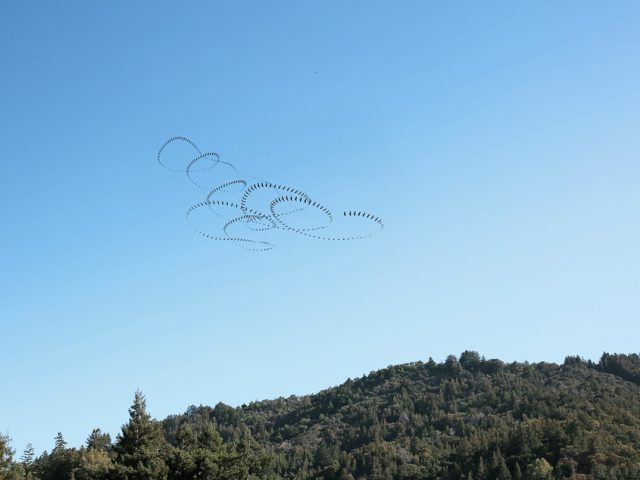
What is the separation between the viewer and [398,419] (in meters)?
182

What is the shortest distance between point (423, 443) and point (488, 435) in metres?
22.7

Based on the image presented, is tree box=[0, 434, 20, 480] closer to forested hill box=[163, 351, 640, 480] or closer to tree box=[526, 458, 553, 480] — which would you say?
forested hill box=[163, 351, 640, 480]

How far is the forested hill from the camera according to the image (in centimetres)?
10750

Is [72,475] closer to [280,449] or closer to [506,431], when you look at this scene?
[506,431]

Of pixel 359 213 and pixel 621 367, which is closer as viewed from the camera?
pixel 359 213

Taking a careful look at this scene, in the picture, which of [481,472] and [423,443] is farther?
[423,443]

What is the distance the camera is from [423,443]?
14888cm

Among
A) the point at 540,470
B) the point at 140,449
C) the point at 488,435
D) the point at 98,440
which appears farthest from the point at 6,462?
the point at 488,435

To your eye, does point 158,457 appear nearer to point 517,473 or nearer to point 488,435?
point 517,473

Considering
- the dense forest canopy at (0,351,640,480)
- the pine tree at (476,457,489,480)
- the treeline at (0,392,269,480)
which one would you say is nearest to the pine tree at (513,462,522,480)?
the dense forest canopy at (0,351,640,480)

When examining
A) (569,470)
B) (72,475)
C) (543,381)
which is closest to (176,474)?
(72,475)

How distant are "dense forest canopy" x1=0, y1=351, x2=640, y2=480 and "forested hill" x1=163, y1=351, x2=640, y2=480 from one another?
286mm

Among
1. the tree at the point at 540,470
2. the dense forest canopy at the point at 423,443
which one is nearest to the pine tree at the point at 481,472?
the dense forest canopy at the point at 423,443

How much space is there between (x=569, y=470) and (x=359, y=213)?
→ 8896 cm
